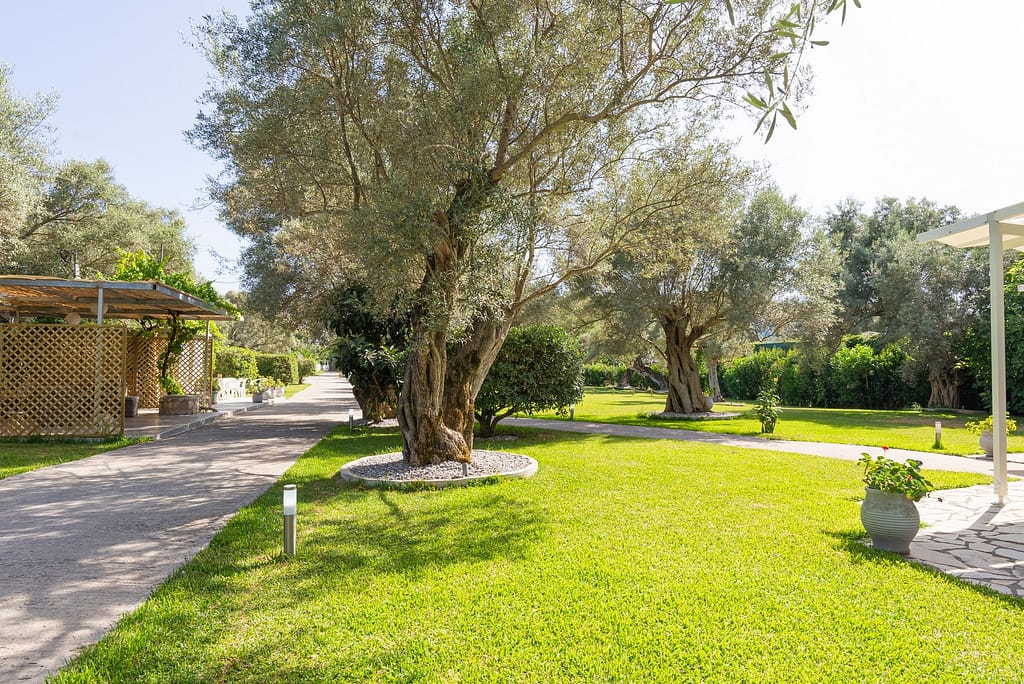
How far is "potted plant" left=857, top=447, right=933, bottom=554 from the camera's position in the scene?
4.66 meters

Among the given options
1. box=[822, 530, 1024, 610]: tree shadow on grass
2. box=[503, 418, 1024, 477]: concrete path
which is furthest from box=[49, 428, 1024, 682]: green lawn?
box=[503, 418, 1024, 477]: concrete path

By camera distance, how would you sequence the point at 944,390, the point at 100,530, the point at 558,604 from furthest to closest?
the point at 944,390, the point at 100,530, the point at 558,604

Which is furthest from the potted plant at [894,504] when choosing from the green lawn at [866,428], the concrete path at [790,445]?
the green lawn at [866,428]

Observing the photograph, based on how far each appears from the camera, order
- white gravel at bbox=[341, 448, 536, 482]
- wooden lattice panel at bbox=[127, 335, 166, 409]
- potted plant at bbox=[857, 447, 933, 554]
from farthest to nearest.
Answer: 1. wooden lattice panel at bbox=[127, 335, 166, 409]
2. white gravel at bbox=[341, 448, 536, 482]
3. potted plant at bbox=[857, 447, 933, 554]

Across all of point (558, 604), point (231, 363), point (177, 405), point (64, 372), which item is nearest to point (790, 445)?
point (558, 604)

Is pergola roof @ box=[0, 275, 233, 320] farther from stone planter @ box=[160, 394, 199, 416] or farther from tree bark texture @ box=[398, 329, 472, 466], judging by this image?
tree bark texture @ box=[398, 329, 472, 466]

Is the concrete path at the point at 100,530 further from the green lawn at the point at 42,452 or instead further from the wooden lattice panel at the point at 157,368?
the wooden lattice panel at the point at 157,368

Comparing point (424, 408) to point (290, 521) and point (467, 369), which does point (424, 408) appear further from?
point (290, 521)

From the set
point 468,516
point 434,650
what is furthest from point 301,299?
point 434,650

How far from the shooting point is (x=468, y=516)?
5863 millimetres

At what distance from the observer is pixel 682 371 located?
19.0 m

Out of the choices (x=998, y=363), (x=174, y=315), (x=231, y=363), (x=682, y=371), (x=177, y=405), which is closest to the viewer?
(x=998, y=363)

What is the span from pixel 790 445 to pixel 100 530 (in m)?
11.5

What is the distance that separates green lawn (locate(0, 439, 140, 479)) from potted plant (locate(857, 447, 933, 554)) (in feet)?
34.2
